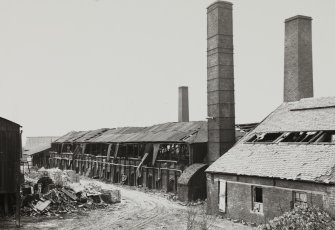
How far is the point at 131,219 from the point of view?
66.3 ft

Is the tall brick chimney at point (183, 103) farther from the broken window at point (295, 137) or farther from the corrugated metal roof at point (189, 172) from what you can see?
the broken window at point (295, 137)

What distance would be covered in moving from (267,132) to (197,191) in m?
6.51

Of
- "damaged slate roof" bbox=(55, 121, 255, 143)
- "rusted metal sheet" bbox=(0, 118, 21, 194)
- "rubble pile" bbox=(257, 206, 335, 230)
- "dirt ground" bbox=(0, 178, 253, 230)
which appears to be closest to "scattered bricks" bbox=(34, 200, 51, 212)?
"dirt ground" bbox=(0, 178, 253, 230)

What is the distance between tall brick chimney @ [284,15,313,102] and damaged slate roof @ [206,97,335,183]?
3.59 m

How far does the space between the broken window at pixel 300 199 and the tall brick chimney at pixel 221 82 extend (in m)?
8.54

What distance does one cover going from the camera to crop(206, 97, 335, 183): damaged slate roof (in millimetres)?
15805

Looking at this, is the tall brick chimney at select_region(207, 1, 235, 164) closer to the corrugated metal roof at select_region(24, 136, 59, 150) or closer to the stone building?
the stone building

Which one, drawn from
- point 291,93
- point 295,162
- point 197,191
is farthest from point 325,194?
point 291,93

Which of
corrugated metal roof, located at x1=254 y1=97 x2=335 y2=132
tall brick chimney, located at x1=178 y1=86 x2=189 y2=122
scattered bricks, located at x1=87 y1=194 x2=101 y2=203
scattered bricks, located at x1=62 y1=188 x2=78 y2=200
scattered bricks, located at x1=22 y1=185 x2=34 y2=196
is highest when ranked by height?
tall brick chimney, located at x1=178 y1=86 x2=189 y2=122

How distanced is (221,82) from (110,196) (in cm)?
1039

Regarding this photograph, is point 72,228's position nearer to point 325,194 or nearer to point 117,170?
point 325,194

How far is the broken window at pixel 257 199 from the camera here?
18047 millimetres

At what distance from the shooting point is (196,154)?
2667cm

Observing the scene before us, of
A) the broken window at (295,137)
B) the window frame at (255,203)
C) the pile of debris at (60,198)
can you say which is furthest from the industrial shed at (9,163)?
the broken window at (295,137)
